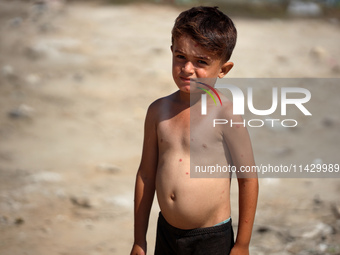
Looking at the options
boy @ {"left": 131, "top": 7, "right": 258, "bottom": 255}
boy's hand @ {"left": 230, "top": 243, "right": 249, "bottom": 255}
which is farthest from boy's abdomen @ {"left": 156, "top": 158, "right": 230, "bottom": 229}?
boy's hand @ {"left": 230, "top": 243, "right": 249, "bottom": 255}

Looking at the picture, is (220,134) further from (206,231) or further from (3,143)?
(3,143)

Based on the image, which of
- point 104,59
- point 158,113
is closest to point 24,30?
point 104,59

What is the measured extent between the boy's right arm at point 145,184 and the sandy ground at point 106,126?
1.15 meters

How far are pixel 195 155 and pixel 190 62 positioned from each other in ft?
1.12

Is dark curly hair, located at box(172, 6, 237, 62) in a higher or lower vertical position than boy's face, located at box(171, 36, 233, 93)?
higher

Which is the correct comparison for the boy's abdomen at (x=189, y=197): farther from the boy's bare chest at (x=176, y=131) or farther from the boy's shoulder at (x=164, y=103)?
the boy's shoulder at (x=164, y=103)

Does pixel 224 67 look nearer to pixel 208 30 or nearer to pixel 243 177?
pixel 208 30

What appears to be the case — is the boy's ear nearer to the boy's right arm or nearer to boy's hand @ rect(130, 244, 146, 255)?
the boy's right arm

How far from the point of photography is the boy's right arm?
6.26 feet

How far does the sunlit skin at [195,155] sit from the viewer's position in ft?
5.71

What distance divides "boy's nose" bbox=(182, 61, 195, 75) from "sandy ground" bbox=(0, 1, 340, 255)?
156 centimetres

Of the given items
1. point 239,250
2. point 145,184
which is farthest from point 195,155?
point 239,250

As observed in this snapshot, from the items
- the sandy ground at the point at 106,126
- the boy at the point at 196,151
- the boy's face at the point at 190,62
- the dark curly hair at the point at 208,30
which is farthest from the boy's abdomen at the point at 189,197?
the sandy ground at the point at 106,126

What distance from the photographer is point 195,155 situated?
1.80 meters
